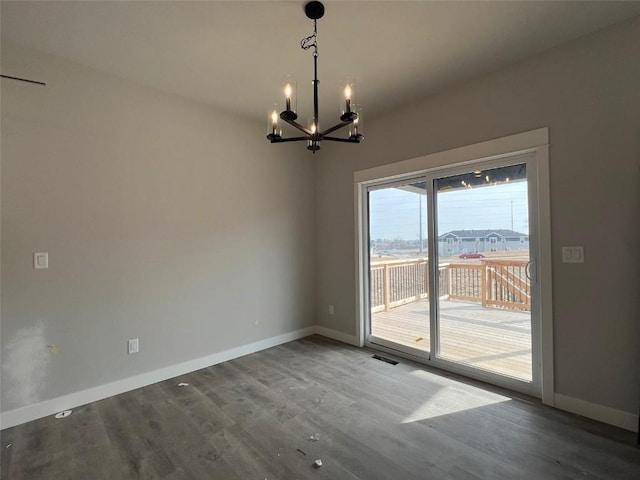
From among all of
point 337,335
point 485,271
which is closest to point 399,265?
point 485,271

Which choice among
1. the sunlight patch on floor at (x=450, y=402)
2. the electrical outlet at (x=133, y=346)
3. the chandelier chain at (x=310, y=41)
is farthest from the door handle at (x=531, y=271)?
the electrical outlet at (x=133, y=346)

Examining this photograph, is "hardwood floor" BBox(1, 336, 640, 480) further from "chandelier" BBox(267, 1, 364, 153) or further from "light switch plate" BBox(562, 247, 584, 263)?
"chandelier" BBox(267, 1, 364, 153)

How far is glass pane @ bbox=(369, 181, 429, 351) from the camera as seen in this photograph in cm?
320

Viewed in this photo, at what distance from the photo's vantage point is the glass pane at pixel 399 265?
3.20 metres

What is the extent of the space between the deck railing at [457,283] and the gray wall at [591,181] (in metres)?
0.33

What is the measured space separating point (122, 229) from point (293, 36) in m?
2.11

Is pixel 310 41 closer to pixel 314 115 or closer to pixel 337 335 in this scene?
pixel 314 115

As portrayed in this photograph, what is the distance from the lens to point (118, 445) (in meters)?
1.92

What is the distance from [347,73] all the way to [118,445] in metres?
3.21

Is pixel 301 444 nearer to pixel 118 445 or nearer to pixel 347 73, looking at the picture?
pixel 118 445

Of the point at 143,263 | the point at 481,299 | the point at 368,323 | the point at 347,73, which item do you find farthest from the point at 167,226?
the point at 481,299

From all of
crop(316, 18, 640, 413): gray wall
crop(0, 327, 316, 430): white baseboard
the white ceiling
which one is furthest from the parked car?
crop(0, 327, 316, 430): white baseboard

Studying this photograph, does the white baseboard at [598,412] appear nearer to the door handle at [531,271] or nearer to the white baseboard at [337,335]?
the door handle at [531,271]

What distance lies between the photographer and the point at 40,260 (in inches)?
88.7
